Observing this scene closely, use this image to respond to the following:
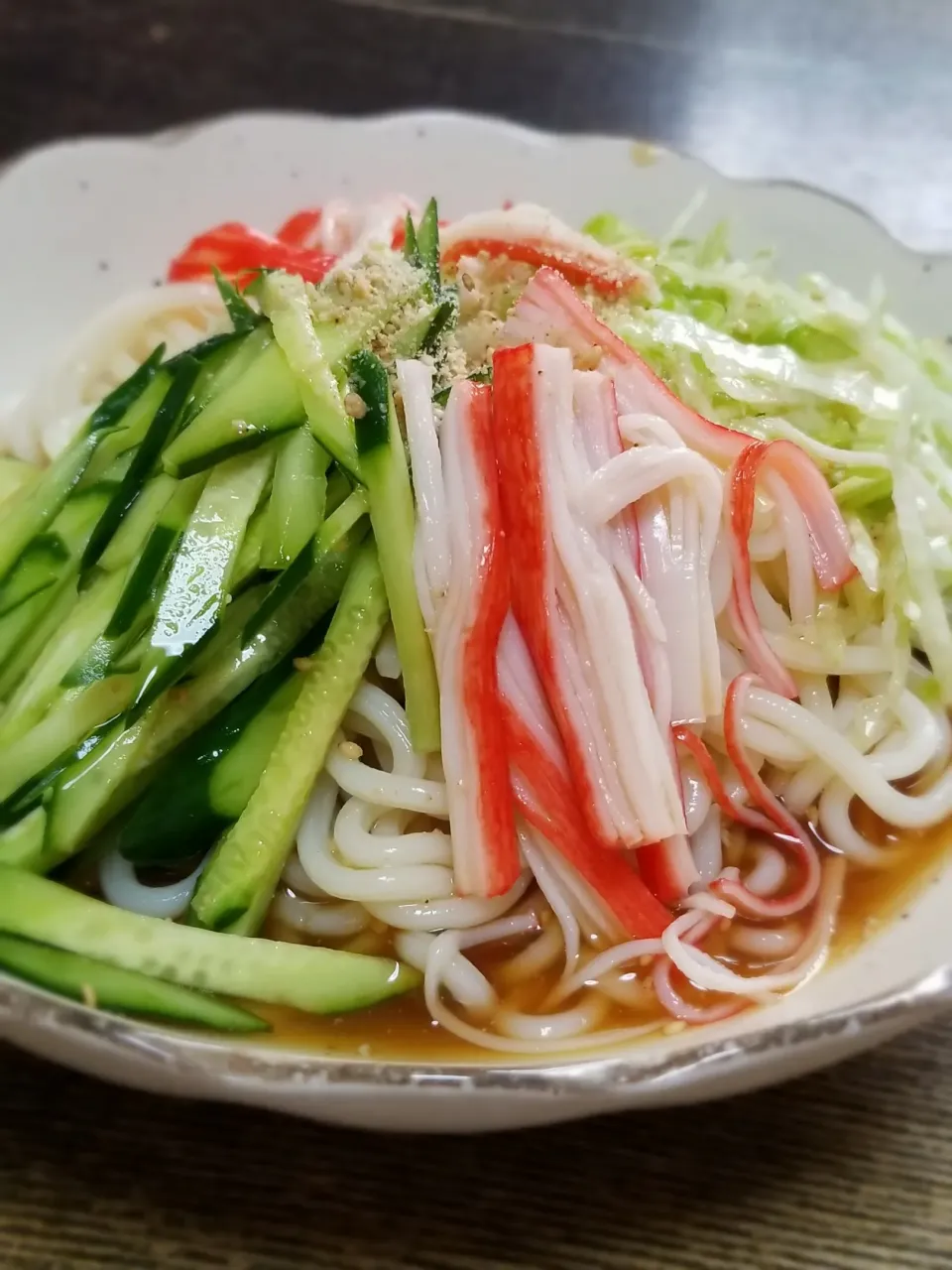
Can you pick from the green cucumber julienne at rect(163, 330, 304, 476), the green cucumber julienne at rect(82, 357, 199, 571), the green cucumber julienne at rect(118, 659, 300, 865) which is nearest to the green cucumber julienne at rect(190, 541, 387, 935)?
the green cucumber julienne at rect(118, 659, 300, 865)

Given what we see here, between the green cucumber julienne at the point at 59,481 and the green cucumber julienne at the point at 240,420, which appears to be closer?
the green cucumber julienne at the point at 240,420

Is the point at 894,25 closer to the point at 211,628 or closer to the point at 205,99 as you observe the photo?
the point at 205,99

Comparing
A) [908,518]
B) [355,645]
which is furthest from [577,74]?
[355,645]

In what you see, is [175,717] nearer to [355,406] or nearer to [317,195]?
[355,406]

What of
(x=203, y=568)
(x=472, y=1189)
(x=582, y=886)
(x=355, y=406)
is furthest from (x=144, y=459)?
(x=472, y=1189)

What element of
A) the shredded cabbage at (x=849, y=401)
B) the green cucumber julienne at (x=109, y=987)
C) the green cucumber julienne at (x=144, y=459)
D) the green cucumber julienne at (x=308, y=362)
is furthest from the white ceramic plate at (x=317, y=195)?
the green cucumber julienne at (x=109, y=987)

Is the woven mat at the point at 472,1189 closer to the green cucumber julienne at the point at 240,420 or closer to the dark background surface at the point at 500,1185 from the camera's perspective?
the dark background surface at the point at 500,1185
